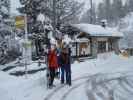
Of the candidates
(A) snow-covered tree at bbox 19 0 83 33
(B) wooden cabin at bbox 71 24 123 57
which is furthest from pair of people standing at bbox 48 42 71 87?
(B) wooden cabin at bbox 71 24 123 57

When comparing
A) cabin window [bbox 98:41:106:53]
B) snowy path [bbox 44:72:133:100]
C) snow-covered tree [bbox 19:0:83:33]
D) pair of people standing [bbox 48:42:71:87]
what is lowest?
snowy path [bbox 44:72:133:100]

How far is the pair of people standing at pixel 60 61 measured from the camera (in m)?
14.6

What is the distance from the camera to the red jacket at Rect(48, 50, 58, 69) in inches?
572

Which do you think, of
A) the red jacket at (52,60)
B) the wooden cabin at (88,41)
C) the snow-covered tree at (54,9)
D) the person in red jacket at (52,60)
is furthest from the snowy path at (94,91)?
the wooden cabin at (88,41)

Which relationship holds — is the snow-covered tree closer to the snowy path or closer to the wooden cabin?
the wooden cabin

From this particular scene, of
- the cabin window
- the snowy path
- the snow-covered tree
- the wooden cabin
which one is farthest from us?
the cabin window

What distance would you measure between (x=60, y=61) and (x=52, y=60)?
33.9 inches

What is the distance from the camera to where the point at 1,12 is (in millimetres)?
36094

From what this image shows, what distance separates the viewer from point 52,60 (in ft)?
47.8

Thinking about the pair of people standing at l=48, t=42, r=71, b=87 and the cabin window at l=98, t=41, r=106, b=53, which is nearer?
the pair of people standing at l=48, t=42, r=71, b=87

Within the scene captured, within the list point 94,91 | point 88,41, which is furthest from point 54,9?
point 94,91

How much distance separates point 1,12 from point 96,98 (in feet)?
84.4

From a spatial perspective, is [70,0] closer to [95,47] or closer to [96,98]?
[95,47]

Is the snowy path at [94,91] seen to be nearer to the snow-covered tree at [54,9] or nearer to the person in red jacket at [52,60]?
the person in red jacket at [52,60]
